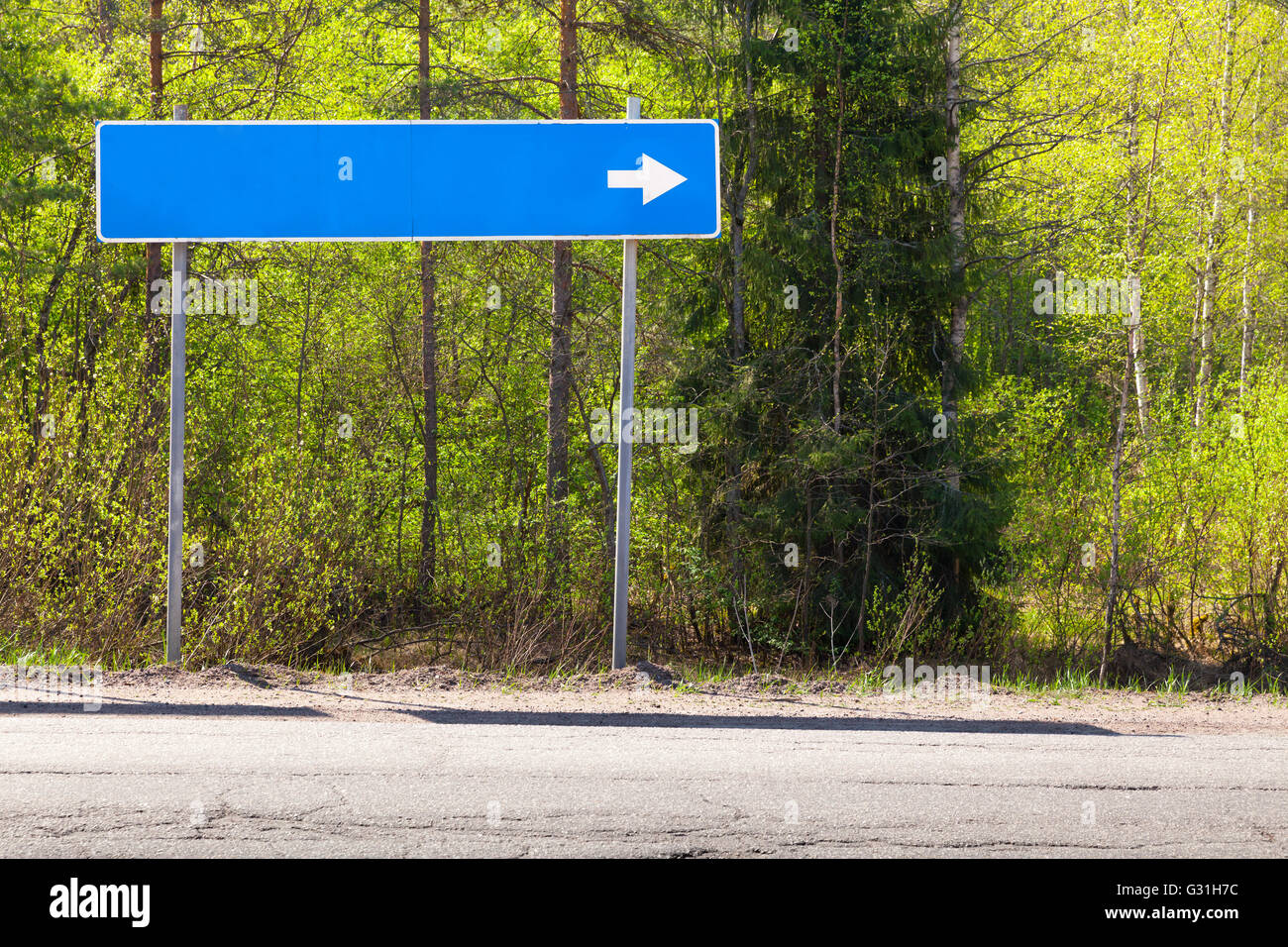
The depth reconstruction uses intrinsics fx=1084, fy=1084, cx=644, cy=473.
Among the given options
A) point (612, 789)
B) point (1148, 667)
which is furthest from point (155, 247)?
point (1148, 667)

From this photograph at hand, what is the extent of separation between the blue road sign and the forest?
322cm

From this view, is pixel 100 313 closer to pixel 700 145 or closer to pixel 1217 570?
pixel 700 145

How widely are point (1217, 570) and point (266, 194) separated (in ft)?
36.5

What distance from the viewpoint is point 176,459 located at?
8.45 metres

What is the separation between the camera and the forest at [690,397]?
11305mm

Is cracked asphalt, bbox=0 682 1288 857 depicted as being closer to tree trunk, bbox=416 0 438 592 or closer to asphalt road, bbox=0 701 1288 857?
asphalt road, bbox=0 701 1288 857

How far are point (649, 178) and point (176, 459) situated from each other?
4.26 metres

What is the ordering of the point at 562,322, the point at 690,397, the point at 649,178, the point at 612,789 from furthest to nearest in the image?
the point at 562,322, the point at 690,397, the point at 649,178, the point at 612,789

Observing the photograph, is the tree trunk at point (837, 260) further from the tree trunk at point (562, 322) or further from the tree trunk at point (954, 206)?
the tree trunk at point (562, 322)

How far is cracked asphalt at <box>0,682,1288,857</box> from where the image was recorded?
4.41 meters

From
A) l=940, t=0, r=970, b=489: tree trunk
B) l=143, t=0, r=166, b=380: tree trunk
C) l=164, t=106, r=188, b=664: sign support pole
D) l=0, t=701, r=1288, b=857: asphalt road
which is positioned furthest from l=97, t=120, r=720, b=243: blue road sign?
l=940, t=0, r=970, b=489: tree trunk

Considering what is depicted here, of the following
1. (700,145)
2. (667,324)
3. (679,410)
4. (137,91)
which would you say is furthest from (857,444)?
(137,91)

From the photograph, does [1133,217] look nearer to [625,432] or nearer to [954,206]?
[954,206]

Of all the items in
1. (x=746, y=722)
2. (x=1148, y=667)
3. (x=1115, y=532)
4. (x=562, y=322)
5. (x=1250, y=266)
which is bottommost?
(x=1148, y=667)
